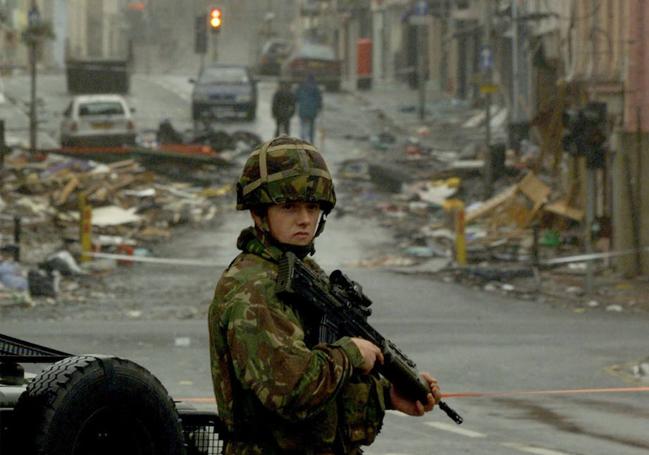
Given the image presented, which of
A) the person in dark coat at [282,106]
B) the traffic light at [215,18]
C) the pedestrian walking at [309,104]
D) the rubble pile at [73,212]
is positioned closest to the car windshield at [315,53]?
the traffic light at [215,18]

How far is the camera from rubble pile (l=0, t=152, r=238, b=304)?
26.9 metres

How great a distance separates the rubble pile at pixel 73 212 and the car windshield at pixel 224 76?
13705mm

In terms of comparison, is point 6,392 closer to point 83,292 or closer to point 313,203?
point 313,203

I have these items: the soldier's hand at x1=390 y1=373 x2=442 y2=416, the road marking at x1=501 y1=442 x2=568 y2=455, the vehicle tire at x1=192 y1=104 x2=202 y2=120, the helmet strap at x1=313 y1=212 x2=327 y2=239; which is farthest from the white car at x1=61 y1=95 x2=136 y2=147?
the soldier's hand at x1=390 y1=373 x2=442 y2=416

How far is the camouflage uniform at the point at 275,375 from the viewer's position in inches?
189

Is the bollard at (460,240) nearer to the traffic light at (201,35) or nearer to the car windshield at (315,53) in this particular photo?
the traffic light at (201,35)

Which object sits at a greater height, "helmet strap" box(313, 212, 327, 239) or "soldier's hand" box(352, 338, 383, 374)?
"helmet strap" box(313, 212, 327, 239)

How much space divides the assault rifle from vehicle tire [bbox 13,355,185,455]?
105 centimetres

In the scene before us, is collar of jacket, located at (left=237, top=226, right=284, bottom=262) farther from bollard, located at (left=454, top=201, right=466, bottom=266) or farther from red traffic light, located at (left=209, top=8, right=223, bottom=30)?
red traffic light, located at (left=209, top=8, right=223, bottom=30)

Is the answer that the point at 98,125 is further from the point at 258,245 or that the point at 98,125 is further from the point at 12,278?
the point at 258,245

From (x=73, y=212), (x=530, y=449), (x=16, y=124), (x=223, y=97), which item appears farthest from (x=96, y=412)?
(x=223, y=97)

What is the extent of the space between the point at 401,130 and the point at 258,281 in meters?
53.3

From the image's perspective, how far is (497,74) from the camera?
60781 millimetres

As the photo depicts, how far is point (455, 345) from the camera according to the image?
18641 millimetres
